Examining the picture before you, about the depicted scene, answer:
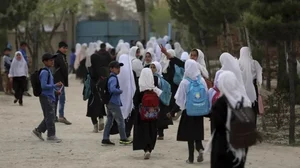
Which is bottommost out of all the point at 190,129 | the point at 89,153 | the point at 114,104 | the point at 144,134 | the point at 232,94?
the point at 89,153

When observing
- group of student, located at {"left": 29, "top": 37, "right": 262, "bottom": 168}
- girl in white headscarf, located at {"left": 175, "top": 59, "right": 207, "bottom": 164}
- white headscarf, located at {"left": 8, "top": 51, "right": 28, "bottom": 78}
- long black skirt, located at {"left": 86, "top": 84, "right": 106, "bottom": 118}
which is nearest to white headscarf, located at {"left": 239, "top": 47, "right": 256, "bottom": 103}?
group of student, located at {"left": 29, "top": 37, "right": 262, "bottom": 168}

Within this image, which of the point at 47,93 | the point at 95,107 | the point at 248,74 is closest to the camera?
the point at 248,74

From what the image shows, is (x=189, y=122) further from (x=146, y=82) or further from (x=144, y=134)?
(x=146, y=82)

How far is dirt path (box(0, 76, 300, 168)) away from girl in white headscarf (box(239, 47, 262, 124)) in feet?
2.93

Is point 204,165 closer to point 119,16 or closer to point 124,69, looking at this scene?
point 124,69

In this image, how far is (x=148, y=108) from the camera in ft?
37.3

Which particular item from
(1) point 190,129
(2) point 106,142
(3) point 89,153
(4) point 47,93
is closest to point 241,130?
(1) point 190,129

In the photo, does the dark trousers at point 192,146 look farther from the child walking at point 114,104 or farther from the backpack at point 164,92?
the child walking at point 114,104

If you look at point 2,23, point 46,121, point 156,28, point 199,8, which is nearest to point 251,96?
point 46,121

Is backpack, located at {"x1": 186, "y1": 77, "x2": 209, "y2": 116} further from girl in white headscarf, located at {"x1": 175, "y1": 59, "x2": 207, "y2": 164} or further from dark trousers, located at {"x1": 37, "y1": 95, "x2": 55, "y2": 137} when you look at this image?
dark trousers, located at {"x1": 37, "y1": 95, "x2": 55, "y2": 137}

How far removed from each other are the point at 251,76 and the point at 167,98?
4.89ft

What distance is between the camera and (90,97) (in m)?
14.9

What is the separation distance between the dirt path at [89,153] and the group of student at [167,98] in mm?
299

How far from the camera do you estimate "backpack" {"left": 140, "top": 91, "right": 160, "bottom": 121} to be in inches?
447
